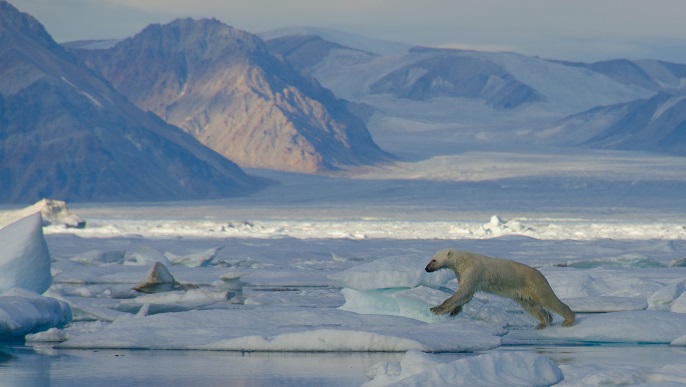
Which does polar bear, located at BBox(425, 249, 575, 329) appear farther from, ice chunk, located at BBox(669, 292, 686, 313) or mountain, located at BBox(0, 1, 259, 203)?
mountain, located at BBox(0, 1, 259, 203)

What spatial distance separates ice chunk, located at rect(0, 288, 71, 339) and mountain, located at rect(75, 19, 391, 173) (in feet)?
250

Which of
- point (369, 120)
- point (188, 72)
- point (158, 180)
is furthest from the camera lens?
point (369, 120)

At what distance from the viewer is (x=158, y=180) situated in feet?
234

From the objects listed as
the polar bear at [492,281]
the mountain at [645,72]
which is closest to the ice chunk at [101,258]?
the polar bear at [492,281]

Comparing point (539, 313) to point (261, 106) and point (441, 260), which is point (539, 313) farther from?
point (261, 106)

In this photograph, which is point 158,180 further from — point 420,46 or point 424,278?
point 420,46

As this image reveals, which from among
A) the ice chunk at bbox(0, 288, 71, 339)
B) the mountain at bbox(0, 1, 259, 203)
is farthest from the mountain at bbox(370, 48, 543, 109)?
the ice chunk at bbox(0, 288, 71, 339)

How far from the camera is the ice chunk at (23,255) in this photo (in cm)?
1013

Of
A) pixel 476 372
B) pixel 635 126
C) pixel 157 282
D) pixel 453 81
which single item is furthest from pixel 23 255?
pixel 453 81

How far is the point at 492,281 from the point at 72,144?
62560 millimetres

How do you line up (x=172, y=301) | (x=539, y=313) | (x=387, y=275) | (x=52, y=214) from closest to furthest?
(x=539, y=313) < (x=387, y=275) < (x=172, y=301) < (x=52, y=214)

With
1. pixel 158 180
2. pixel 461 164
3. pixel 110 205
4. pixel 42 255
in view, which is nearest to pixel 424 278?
pixel 42 255

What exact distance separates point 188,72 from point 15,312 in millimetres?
99981

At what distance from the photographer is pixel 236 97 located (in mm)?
94812
